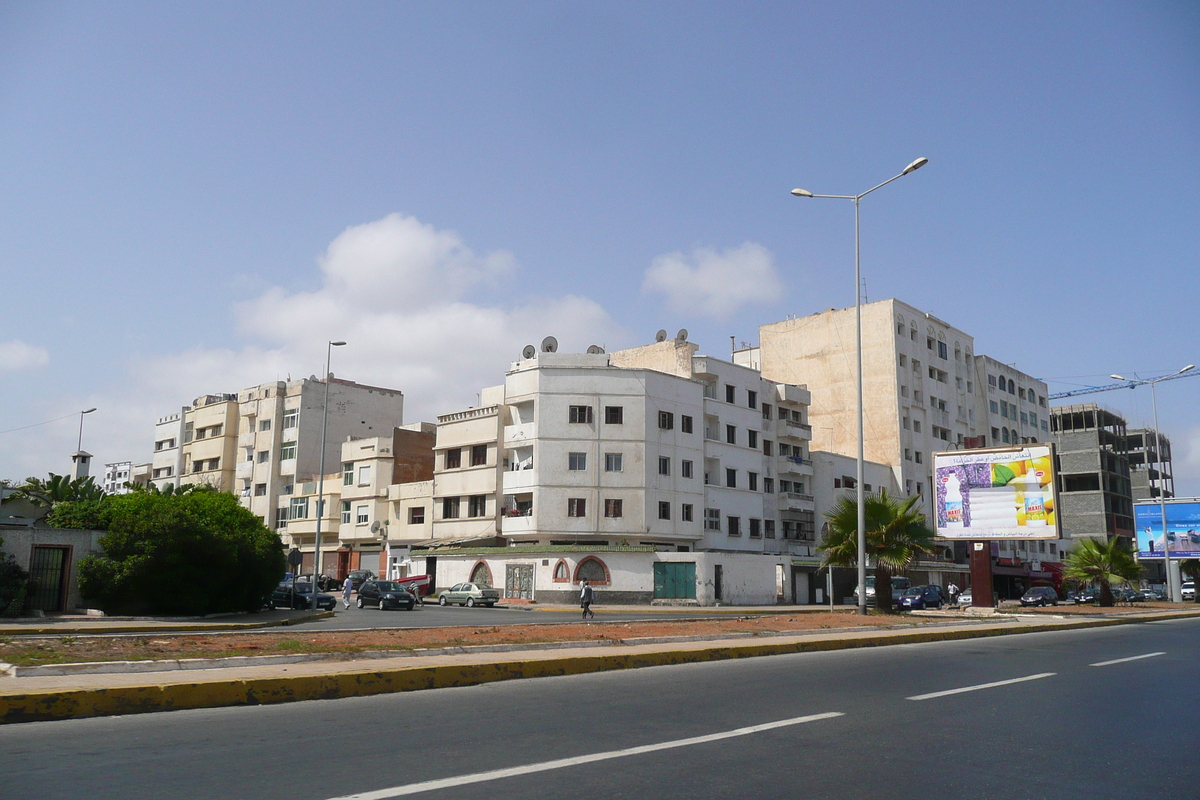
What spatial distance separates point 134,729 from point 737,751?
526cm

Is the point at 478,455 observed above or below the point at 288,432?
below

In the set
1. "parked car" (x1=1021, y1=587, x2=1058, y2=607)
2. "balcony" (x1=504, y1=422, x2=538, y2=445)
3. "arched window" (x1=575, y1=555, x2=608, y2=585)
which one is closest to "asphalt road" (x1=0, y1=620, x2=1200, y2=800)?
"arched window" (x1=575, y1=555, x2=608, y2=585)

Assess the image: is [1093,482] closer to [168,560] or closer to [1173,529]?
[1173,529]

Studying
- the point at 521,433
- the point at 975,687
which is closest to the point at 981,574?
the point at 975,687

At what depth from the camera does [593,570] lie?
5288cm

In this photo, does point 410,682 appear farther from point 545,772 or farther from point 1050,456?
point 1050,456

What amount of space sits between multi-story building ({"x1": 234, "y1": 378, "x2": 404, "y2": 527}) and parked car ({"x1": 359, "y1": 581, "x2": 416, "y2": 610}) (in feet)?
112

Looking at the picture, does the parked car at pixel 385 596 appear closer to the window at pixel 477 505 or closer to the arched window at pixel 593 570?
the arched window at pixel 593 570

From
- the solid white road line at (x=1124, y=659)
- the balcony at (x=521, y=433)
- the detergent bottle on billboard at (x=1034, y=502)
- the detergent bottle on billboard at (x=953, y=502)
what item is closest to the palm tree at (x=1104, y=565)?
the detergent bottle on billboard at (x=1034, y=502)

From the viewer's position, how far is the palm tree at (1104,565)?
42.1m

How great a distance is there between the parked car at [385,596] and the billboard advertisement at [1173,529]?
55.5m

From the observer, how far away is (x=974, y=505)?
111 ft

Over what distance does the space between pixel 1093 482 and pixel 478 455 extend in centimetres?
8537

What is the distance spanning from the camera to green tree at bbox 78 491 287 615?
2995cm
